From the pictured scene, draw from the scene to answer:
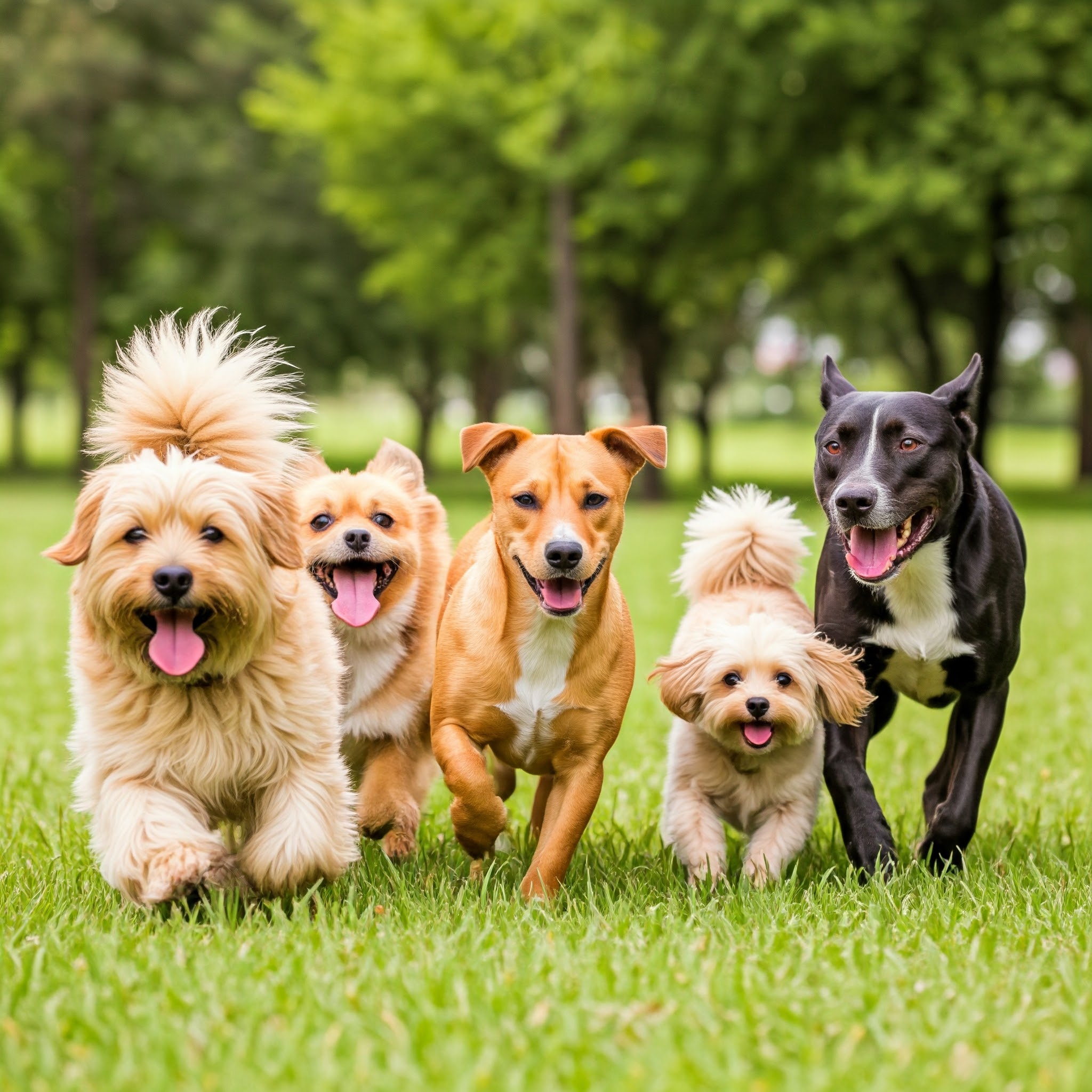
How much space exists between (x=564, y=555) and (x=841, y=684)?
109 centimetres

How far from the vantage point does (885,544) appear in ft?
14.3

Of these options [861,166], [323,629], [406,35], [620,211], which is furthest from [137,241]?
[323,629]

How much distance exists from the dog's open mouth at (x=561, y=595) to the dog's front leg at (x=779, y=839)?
1.17 m

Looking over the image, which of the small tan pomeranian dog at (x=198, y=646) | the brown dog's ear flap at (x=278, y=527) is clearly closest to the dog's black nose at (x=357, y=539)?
the small tan pomeranian dog at (x=198, y=646)

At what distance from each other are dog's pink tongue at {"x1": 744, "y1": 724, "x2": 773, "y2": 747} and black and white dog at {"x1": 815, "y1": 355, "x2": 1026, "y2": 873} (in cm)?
22

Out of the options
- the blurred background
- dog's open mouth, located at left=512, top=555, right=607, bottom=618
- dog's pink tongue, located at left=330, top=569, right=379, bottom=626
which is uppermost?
the blurred background

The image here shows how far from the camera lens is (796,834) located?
16.0ft

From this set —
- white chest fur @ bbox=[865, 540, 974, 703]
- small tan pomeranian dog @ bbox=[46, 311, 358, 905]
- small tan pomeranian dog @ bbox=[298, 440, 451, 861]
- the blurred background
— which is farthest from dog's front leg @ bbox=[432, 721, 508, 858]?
the blurred background

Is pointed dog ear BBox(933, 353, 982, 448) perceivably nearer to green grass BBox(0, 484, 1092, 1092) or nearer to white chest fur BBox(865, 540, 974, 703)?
A: white chest fur BBox(865, 540, 974, 703)

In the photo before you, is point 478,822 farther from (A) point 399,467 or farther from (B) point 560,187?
(B) point 560,187

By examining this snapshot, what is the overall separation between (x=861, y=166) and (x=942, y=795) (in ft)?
59.6

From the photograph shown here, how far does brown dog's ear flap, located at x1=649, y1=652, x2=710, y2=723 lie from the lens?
489cm

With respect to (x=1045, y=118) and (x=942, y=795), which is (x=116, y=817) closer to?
(x=942, y=795)

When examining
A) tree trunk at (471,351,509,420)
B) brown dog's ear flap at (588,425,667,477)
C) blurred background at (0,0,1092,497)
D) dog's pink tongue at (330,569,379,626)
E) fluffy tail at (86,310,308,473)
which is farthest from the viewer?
tree trunk at (471,351,509,420)
